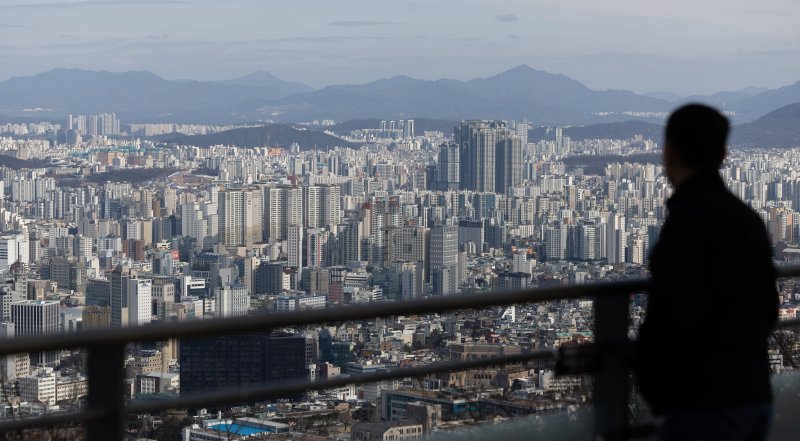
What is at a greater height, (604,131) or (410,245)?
(604,131)

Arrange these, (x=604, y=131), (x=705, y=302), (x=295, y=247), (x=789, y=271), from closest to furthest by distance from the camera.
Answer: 1. (x=705, y=302)
2. (x=789, y=271)
3. (x=295, y=247)
4. (x=604, y=131)

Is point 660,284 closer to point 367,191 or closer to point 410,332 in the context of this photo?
point 410,332

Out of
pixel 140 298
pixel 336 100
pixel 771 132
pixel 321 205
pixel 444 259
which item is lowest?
pixel 140 298

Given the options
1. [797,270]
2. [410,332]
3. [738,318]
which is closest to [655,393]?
[738,318]

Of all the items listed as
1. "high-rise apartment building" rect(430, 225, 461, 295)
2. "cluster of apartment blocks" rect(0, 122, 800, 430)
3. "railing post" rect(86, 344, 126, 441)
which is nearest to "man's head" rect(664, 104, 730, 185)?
"railing post" rect(86, 344, 126, 441)

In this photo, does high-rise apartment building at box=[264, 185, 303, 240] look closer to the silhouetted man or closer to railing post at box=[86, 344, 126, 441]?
railing post at box=[86, 344, 126, 441]

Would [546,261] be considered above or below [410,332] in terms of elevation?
below

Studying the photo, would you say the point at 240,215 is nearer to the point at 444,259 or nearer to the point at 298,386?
the point at 444,259

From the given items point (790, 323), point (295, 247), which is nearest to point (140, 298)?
point (295, 247)
